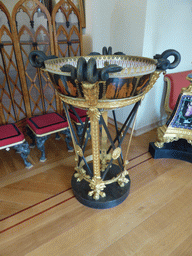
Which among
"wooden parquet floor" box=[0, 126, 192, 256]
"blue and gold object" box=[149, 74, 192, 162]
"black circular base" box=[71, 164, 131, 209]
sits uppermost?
"blue and gold object" box=[149, 74, 192, 162]

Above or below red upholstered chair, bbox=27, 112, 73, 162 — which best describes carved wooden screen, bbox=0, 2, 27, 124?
above

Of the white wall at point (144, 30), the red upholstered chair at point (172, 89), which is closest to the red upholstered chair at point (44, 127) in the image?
the white wall at point (144, 30)

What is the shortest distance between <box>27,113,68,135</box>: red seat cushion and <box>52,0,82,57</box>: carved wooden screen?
2.30 feet

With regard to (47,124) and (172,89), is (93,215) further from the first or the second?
(172,89)

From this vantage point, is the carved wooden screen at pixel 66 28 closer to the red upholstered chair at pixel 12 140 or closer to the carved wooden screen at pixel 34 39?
the carved wooden screen at pixel 34 39

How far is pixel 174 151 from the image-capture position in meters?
1.70

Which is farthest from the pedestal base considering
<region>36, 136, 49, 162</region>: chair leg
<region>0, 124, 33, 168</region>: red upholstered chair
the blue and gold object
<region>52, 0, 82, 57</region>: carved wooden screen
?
<region>52, 0, 82, 57</region>: carved wooden screen

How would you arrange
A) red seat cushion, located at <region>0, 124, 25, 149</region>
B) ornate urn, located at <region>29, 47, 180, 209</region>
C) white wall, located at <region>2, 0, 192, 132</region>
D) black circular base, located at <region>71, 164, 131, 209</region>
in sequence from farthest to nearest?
white wall, located at <region>2, 0, 192, 132</region> → red seat cushion, located at <region>0, 124, 25, 149</region> → black circular base, located at <region>71, 164, 131, 209</region> → ornate urn, located at <region>29, 47, 180, 209</region>

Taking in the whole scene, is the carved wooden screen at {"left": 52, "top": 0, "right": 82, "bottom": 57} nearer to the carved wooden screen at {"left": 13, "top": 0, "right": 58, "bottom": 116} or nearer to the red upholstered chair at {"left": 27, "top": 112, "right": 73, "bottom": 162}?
the carved wooden screen at {"left": 13, "top": 0, "right": 58, "bottom": 116}

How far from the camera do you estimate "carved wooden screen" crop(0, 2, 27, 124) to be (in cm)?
165

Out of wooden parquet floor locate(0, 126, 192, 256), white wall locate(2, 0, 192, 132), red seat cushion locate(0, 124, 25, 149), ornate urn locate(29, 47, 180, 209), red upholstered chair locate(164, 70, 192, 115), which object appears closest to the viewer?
ornate urn locate(29, 47, 180, 209)

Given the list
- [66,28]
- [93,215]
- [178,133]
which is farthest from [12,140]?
[178,133]

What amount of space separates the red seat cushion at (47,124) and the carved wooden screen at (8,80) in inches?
11.1

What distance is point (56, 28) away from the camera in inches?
73.2
